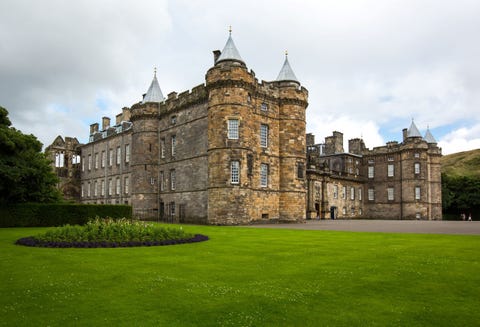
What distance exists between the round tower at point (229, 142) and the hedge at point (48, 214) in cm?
778

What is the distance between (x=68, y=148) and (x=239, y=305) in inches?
2355

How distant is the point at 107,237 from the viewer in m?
16.0

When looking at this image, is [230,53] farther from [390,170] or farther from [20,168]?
[390,170]

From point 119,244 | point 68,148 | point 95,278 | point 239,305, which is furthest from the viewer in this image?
point 68,148

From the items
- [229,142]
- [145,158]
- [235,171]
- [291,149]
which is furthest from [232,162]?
[145,158]

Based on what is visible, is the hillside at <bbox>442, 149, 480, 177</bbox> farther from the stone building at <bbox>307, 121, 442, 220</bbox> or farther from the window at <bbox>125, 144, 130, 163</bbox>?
the window at <bbox>125, 144, 130, 163</bbox>

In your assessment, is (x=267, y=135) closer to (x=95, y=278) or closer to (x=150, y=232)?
(x=150, y=232)

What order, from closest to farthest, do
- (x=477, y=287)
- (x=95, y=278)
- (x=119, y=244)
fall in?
(x=477, y=287)
(x=95, y=278)
(x=119, y=244)

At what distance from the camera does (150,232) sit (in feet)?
55.2

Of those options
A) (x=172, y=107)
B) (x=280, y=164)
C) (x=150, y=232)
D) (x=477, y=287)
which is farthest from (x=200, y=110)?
(x=477, y=287)

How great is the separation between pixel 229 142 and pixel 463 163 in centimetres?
9639

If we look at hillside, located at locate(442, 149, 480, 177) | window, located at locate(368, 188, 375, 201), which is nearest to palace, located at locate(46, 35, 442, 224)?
window, located at locate(368, 188, 375, 201)

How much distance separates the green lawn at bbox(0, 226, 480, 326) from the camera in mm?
6340

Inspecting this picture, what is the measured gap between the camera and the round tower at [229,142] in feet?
106
